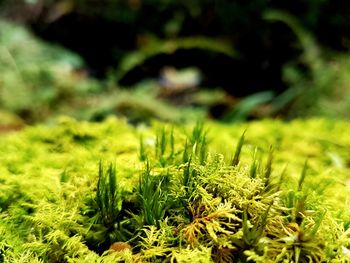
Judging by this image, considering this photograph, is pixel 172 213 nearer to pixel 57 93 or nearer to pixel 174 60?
pixel 57 93

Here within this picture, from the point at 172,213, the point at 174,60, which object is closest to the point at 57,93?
the point at 174,60

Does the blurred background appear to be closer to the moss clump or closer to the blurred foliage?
the blurred foliage

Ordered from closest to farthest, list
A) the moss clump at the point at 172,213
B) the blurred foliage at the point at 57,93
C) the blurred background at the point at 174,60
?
1. the moss clump at the point at 172,213
2. the blurred foliage at the point at 57,93
3. the blurred background at the point at 174,60

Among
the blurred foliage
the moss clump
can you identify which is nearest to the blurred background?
the blurred foliage

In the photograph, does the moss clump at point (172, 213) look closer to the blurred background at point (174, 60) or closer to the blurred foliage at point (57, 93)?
the blurred foliage at point (57, 93)

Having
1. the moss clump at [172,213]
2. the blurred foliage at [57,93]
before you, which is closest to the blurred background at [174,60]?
the blurred foliage at [57,93]

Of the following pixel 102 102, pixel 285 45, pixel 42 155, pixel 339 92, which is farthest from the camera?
pixel 285 45

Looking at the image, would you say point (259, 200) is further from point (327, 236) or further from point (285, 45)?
point (285, 45)

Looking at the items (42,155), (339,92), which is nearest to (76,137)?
(42,155)
